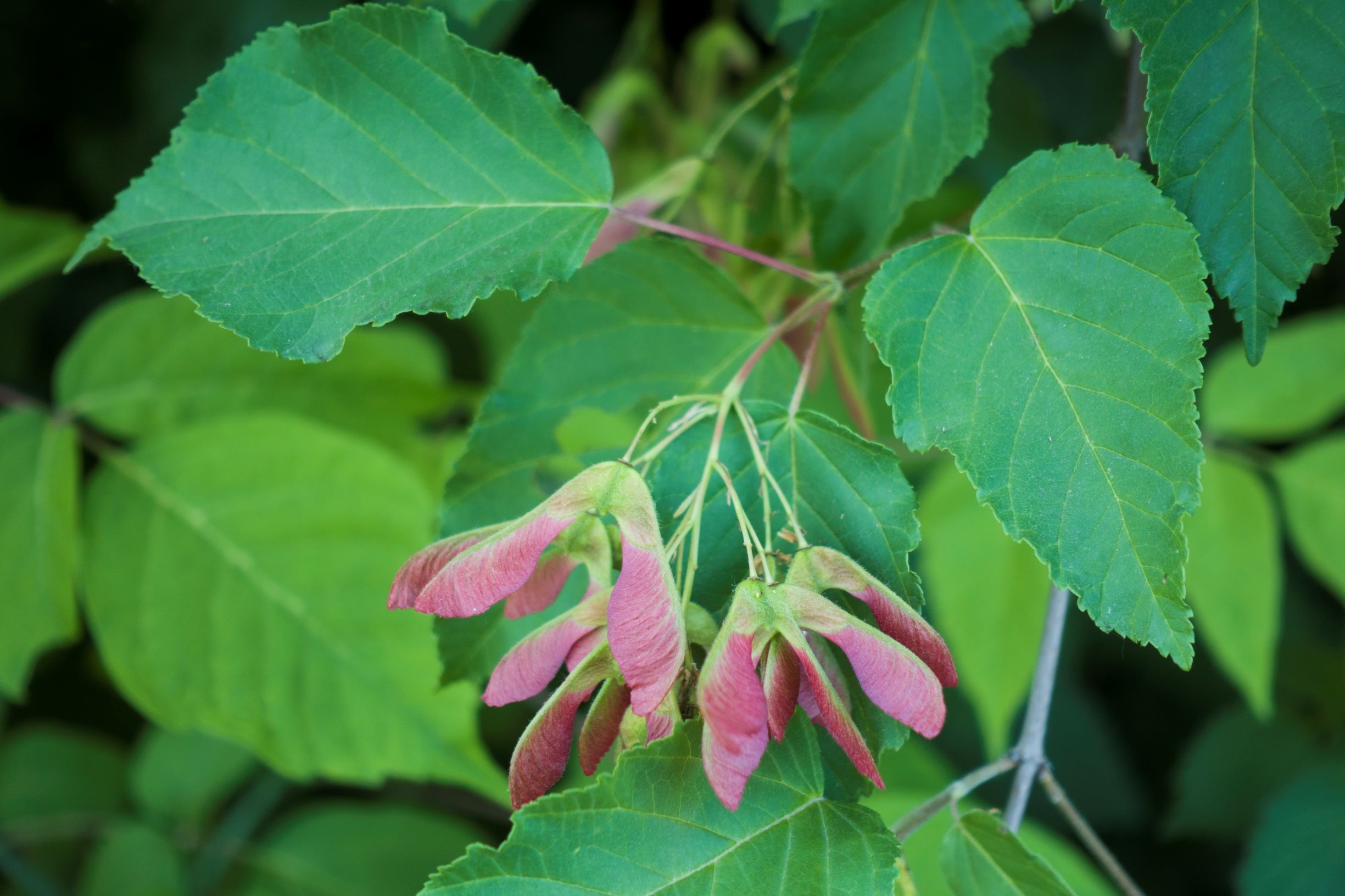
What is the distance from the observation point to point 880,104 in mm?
613

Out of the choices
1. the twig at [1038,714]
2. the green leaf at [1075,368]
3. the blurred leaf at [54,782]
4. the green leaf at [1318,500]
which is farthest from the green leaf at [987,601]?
the blurred leaf at [54,782]

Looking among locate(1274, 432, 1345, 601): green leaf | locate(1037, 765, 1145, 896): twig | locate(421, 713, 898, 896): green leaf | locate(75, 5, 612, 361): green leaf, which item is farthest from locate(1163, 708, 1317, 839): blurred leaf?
locate(75, 5, 612, 361): green leaf

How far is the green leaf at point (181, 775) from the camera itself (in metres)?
1.32

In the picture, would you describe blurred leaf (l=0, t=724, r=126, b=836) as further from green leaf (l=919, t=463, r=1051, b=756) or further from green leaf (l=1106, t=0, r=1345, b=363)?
green leaf (l=1106, t=0, r=1345, b=363)

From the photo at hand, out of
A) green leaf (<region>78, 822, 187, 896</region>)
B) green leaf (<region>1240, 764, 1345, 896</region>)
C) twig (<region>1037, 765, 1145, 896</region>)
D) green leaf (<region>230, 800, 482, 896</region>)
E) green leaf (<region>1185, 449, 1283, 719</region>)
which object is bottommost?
green leaf (<region>78, 822, 187, 896</region>)

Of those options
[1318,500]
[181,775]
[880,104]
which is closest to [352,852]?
[181,775]

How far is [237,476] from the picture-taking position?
0.96 metres

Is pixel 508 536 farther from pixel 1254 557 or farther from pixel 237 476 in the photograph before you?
pixel 1254 557

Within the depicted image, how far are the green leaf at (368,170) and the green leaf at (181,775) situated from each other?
1.00 meters

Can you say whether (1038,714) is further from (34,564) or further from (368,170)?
(34,564)

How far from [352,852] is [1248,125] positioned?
1.23m

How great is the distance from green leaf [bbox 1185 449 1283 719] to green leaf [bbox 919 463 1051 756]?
165mm

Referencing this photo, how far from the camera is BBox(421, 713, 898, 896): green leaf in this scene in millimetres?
432

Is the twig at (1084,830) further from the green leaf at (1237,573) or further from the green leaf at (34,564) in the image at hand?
the green leaf at (34,564)
